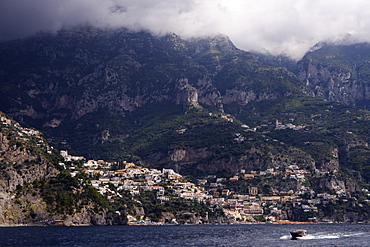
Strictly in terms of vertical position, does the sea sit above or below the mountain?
below

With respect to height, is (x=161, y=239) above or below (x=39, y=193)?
below

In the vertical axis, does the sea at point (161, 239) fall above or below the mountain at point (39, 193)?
below

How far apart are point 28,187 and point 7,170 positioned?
702 cm

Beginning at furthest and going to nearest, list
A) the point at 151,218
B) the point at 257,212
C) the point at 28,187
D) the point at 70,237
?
the point at 257,212 → the point at 151,218 → the point at 28,187 → the point at 70,237

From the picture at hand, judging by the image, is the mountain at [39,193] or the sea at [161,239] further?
the mountain at [39,193]

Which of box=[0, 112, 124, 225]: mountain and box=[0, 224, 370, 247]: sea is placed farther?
box=[0, 112, 124, 225]: mountain

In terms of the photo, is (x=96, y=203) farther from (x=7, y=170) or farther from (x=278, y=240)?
(x=278, y=240)

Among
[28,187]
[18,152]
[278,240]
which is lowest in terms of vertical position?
[278,240]

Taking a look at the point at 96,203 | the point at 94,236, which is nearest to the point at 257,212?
the point at 96,203

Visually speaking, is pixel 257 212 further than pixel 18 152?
Yes

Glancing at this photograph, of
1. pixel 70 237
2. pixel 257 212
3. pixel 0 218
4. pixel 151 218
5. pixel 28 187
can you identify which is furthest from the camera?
pixel 257 212

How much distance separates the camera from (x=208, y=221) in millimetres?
185000

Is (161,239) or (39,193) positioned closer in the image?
(161,239)

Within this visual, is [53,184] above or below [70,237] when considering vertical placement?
above
